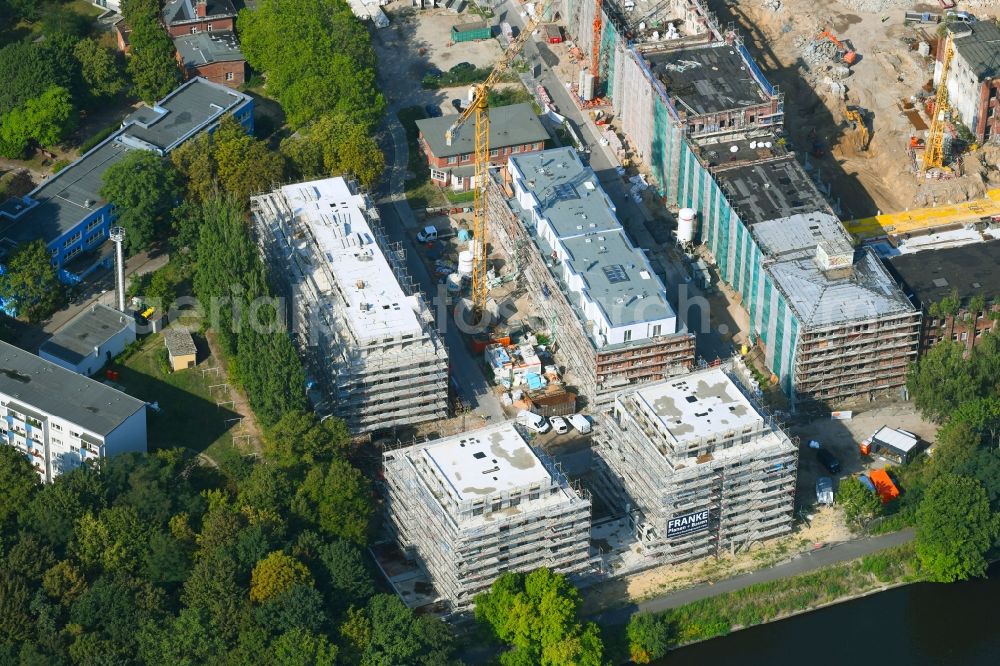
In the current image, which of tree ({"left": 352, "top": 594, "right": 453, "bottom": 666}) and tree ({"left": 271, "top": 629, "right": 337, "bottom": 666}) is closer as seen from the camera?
tree ({"left": 271, "top": 629, "right": 337, "bottom": 666})

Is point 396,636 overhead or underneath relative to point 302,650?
underneath

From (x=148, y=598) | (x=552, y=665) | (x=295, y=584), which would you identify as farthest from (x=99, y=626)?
(x=552, y=665)

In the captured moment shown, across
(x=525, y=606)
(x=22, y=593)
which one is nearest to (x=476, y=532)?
(x=525, y=606)

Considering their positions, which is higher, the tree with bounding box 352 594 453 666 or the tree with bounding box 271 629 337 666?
the tree with bounding box 271 629 337 666

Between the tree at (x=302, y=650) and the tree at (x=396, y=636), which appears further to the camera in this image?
the tree at (x=396, y=636)

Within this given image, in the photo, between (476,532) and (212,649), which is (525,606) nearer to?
(476,532)

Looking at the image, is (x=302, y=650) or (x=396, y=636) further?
(x=396, y=636)

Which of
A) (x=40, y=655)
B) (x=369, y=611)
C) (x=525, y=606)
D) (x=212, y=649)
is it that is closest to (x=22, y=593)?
(x=40, y=655)

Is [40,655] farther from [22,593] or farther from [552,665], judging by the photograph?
[552,665]

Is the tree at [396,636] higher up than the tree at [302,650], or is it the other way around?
the tree at [302,650]
